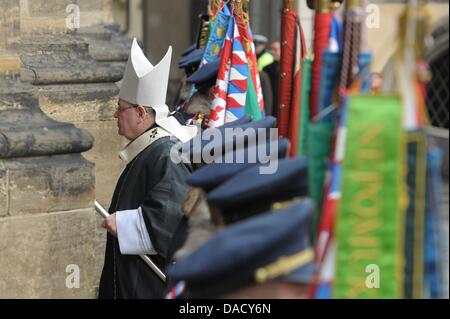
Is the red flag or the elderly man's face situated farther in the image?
the elderly man's face

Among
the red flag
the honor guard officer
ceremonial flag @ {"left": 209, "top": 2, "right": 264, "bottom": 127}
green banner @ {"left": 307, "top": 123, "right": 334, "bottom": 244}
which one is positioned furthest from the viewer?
ceremonial flag @ {"left": 209, "top": 2, "right": 264, "bottom": 127}

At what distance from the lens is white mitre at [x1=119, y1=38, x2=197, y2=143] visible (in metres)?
5.34

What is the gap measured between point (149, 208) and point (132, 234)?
136 millimetres

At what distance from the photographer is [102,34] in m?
8.48

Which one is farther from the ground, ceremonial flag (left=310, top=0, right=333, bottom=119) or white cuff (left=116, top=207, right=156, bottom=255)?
ceremonial flag (left=310, top=0, right=333, bottom=119)

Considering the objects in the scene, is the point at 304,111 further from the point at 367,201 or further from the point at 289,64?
the point at 289,64

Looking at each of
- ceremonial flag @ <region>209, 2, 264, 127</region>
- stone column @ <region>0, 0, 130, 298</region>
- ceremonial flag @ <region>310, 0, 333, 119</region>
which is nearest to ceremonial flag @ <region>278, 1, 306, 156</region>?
ceremonial flag @ <region>209, 2, 264, 127</region>

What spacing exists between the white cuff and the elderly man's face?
457 millimetres

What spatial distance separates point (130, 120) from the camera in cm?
536

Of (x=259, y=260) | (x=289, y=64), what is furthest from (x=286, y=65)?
(x=259, y=260)

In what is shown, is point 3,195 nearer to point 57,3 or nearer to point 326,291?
point 57,3

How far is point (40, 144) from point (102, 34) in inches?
132

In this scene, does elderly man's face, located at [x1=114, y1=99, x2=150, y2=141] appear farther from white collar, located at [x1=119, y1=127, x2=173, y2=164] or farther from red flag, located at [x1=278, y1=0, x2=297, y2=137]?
red flag, located at [x1=278, y1=0, x2=297, y2=137]
